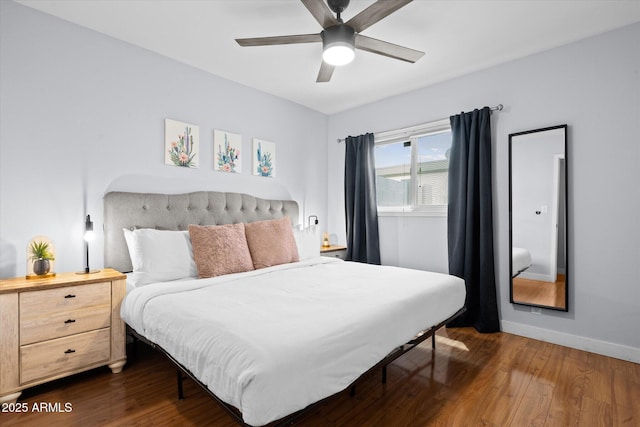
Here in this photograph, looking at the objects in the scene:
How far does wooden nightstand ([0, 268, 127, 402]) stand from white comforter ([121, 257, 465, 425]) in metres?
0.19

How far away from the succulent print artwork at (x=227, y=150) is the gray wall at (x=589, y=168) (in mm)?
2621

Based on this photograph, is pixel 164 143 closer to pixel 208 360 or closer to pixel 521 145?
pixel 208 360

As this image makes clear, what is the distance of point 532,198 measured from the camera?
120 inches

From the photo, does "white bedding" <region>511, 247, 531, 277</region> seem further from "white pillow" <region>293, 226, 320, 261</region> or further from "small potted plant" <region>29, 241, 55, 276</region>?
"small potted plant" <region>29, 241, 55, 276</region>

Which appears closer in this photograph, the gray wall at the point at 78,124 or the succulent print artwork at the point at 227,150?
the gray wall at the point at 78,124

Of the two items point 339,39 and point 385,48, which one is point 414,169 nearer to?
point 385,48

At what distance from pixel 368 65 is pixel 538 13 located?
56.5 inches

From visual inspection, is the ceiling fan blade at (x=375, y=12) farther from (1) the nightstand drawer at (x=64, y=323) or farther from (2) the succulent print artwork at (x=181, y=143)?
(1) the nightstand drawer at (x=64, y=323)

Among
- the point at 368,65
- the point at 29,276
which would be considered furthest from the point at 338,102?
the point at 29,276

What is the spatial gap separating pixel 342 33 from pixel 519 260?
2648 mm

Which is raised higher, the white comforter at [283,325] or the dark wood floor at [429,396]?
the white comforter at [283,325]

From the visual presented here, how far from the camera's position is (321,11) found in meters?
1.94

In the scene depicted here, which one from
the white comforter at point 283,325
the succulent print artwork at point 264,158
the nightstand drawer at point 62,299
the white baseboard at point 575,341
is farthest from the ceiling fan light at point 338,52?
the white baseboard at point 575,341

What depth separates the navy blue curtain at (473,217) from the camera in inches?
125
